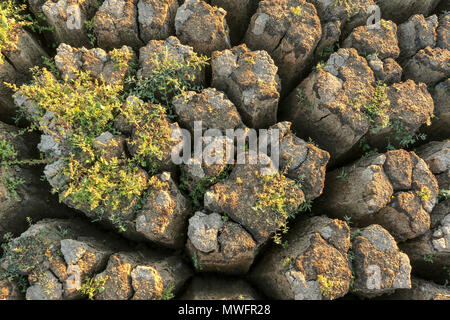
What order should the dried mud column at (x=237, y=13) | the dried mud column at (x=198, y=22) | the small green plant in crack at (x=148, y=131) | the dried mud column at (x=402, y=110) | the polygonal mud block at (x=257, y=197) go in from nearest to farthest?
the polygonal mud block at (x=257, y=197), the small green plant in crack at (x=148, y=131), the dried mud column at (x=402, y=110), the dried mud column at (x=198, y=22), the dried mud column at (x=237, y=13)

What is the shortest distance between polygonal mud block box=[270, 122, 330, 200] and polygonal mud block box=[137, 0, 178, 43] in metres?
2.50

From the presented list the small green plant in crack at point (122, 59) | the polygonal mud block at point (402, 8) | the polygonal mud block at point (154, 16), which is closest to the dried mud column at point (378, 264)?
the polygonal mud block at point (402, 8)

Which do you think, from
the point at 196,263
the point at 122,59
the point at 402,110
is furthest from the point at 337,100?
the point at 122,59

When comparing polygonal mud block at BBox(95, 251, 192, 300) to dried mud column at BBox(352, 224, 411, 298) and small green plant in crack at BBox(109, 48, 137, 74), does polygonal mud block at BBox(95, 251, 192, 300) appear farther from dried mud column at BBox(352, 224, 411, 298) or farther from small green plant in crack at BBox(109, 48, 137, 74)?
small green plant in crack at BBox(109, 48, 137, 74)

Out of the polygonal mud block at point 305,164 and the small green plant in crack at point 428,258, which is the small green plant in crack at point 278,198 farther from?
the small green plant in crack at point 428,258

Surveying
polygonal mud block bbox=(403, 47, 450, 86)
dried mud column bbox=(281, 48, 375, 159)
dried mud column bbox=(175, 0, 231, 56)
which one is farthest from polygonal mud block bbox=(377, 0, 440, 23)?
dried mud column bbox=(175, 0, 231, 56)

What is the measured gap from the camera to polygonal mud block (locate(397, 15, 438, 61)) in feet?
14.8

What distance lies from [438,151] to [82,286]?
516 centimetres

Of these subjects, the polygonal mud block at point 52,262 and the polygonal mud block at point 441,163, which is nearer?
the polygonal mud block at point 52,262

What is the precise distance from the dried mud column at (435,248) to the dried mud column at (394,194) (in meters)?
0.18

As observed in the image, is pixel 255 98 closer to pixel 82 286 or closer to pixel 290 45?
pixel 290 45

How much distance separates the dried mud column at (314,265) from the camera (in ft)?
11.4

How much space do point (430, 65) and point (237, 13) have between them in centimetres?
314

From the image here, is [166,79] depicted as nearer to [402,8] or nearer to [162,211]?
[162,211]
